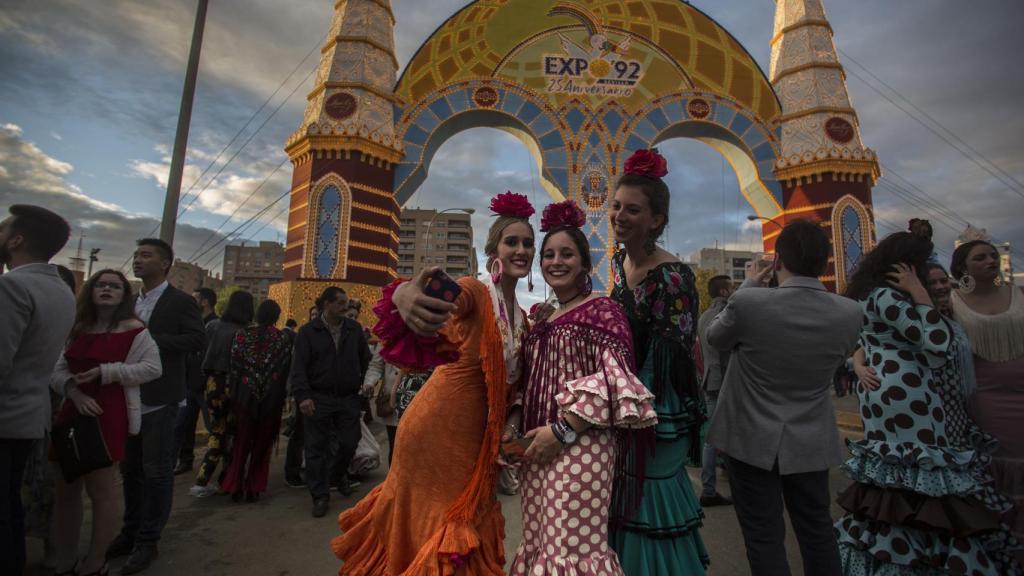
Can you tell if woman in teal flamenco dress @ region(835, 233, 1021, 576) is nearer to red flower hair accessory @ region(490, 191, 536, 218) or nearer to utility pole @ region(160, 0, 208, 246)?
red flower hair accessory @ region(490, 191, 536, 218)

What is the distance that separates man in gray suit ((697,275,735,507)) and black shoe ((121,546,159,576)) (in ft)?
13.2

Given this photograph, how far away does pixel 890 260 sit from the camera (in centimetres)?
273

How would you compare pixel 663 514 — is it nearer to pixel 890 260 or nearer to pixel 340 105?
pixel 890 260

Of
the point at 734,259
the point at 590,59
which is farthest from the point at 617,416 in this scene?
the point at 734,259

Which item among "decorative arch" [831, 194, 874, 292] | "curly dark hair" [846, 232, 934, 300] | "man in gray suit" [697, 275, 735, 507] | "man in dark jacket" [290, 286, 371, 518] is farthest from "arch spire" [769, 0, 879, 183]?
"man in dark jacket" [290, 286, 371, 518]

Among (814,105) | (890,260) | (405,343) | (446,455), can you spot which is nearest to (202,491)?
(446,455)

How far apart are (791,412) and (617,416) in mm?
1051

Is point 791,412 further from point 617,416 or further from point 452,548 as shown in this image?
point 452,548

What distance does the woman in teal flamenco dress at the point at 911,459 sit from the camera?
7.93 ft

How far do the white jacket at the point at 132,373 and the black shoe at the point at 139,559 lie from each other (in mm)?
812

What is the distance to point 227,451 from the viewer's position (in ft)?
15.6

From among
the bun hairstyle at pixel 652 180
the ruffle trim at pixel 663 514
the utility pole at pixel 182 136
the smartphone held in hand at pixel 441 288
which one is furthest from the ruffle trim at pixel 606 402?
the utility pole at pixel 182 136

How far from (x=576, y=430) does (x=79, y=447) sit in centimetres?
282

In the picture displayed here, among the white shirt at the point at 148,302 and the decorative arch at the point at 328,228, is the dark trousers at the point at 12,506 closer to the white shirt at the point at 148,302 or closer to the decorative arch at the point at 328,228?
the white shirt at the point at 148,302
